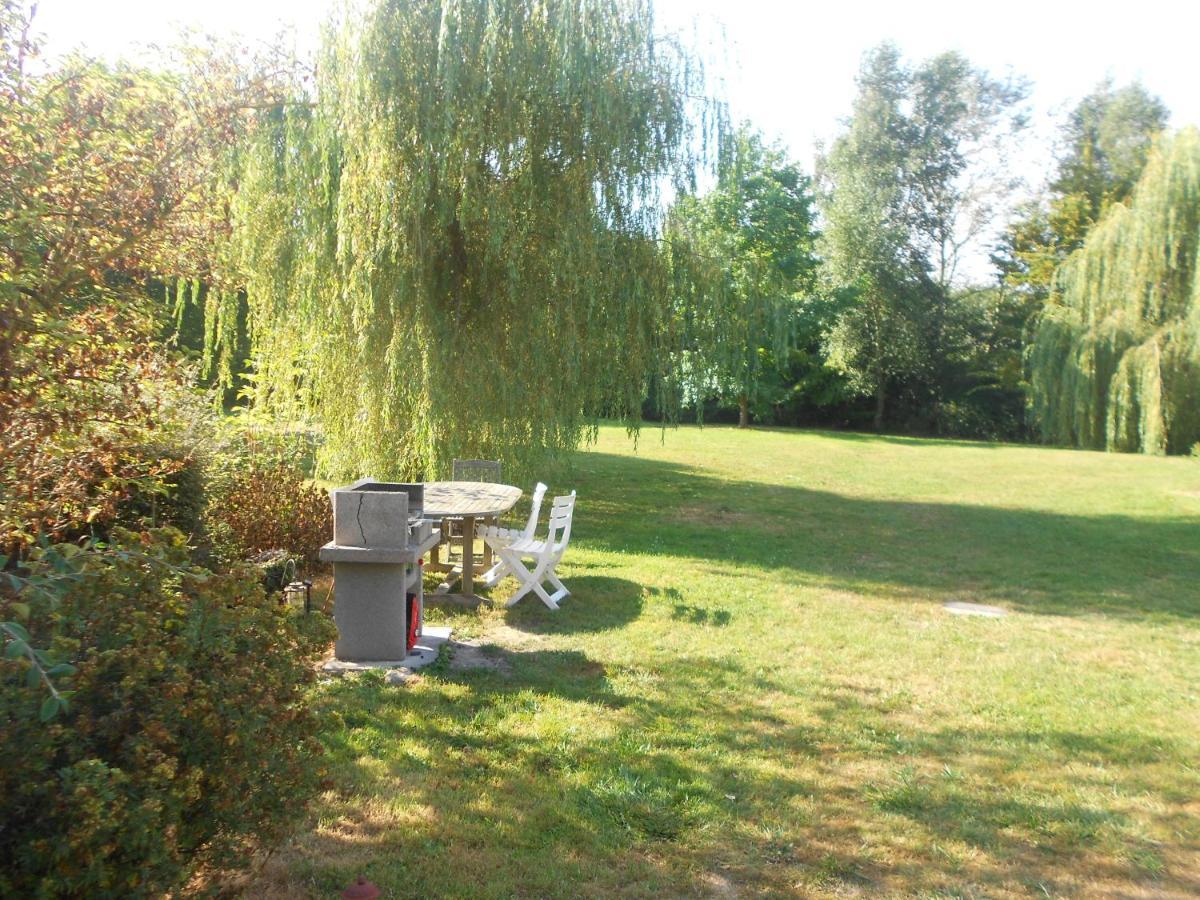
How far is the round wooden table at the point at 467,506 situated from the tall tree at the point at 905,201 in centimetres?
3387

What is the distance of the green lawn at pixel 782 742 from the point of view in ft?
12.1

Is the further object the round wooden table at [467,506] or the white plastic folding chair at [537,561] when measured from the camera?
the white plastic folding chair at [537,561]

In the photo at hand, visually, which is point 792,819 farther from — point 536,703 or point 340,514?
point 340,514

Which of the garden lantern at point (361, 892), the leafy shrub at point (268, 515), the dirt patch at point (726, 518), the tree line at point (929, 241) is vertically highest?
the tree line at point (929, 241)

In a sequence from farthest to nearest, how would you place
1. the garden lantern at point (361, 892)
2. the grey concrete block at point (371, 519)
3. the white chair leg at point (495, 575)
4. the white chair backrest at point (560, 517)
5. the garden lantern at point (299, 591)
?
the white chair leg at point (495, 575) → the white chair backrest at point (560, 517) → the garden lantern at point (299, 591) → the grey concrete block at point (371, 519) → the garden lantern at point (361, 892)

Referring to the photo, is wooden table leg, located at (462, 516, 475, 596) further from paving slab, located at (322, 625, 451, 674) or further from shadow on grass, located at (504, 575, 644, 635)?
paving slab, located at (322, 625, 451, 674)

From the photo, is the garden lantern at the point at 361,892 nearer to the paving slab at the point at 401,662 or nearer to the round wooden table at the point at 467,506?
the paving slab at the point at 401,662

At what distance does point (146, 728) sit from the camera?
2.44 meters

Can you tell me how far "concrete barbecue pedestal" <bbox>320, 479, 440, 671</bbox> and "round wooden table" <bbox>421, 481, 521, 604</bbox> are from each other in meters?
1.23

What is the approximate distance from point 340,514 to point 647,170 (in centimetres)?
761

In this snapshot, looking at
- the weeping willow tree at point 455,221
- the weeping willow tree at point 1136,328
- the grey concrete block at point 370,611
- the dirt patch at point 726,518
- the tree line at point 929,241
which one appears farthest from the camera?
the tree line at point 929,241

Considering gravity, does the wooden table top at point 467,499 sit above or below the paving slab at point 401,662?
above

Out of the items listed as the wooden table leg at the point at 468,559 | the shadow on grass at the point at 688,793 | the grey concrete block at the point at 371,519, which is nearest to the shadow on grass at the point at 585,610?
the wooden table leg at the point at 468,559

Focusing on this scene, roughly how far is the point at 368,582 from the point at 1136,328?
28.8 meters
